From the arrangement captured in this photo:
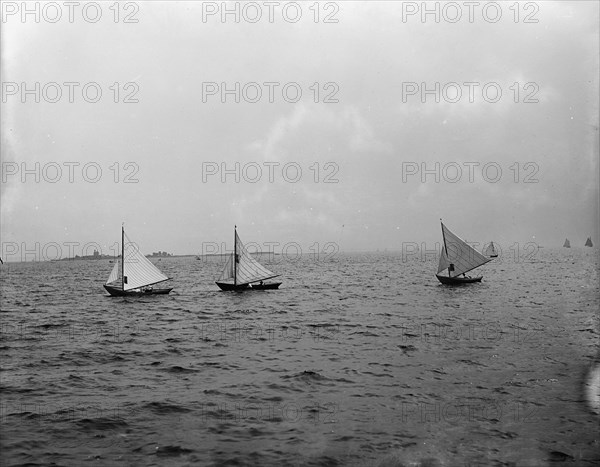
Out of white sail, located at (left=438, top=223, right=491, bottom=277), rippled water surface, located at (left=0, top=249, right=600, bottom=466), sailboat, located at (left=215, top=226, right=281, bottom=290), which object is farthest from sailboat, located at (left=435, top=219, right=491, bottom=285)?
rippled water surface, located at (left=0, top=249, right=600, bottom=466)

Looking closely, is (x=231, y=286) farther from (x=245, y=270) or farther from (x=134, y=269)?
(x=134, y=269)

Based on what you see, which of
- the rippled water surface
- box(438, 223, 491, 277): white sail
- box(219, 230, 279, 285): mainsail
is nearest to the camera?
the rippled water surface

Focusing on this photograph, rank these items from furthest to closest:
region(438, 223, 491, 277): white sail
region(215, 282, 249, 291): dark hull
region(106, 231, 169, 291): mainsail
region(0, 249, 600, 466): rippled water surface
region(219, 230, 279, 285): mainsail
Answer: region(438, 223, 491, 277): white sail < region(215, 282, 249, 291): dark hull < region(219, 230, 279, 285): mainsail < region(106, 231, 169, 291): mainsail < region(0, 249, 600, 466): rippled water surface

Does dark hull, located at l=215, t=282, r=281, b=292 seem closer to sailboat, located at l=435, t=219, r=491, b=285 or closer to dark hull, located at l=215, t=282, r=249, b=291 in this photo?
dark hull, located at l=215, t=282, r=249, b=291

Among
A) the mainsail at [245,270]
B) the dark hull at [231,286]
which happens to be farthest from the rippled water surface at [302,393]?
the dark hull at [231,286]

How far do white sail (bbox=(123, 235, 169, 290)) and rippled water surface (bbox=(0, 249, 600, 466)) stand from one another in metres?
16.1

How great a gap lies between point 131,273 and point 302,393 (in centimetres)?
3887

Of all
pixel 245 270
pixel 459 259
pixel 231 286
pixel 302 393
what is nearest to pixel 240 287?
pixel 231 286

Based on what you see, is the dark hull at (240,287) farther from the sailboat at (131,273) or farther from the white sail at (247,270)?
the sailboat at (131,273)

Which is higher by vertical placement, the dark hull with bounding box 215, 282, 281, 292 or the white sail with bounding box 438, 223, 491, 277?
the white sail with bounding box 438, 223, 491, 277

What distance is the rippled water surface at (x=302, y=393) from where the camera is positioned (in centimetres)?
1062

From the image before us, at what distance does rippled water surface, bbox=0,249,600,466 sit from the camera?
10.6 meters

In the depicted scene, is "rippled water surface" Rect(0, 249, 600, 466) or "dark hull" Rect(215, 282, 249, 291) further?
"dark hull" Rect(215, 282, 249, 291)

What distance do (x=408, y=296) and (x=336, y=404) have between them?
3862 cm
